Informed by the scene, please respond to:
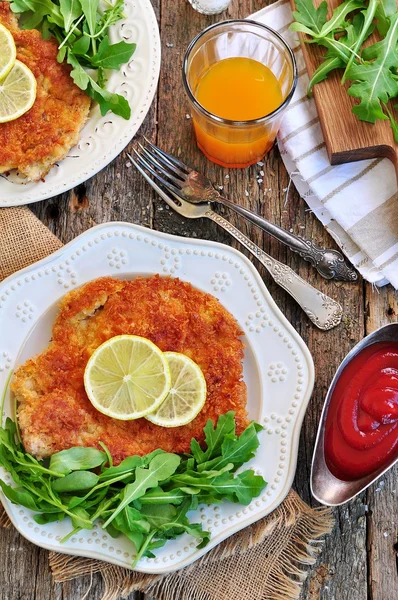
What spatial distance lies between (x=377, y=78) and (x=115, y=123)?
1313 mm

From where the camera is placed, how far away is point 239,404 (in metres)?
3.39

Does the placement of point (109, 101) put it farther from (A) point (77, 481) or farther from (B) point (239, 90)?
(A) point (77, 481)

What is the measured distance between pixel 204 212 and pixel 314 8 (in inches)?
46.1

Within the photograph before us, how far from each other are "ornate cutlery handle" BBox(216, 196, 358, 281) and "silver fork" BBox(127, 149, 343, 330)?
10cm

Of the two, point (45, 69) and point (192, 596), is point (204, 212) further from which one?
point (192, 596)

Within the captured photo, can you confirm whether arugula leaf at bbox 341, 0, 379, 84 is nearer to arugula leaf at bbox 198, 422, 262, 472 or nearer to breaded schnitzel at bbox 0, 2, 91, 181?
breaded schnitzel at bbox 0, 2, 91, 181

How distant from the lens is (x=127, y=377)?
324 cm

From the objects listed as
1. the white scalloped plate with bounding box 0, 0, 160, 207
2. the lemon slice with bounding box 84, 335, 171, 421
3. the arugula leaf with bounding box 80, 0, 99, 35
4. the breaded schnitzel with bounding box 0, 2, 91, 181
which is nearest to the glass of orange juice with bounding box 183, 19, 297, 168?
the white scalloped plate with bounding box 0, 0, 160, 207

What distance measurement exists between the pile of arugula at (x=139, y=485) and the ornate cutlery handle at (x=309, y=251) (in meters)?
0.93

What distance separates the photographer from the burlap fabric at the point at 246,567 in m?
3.39

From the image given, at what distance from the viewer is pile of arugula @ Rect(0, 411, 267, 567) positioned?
3.12m

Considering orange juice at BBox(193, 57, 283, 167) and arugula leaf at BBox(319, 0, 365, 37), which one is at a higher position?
arugula leaf at BBox(319, 0, 365, 37)

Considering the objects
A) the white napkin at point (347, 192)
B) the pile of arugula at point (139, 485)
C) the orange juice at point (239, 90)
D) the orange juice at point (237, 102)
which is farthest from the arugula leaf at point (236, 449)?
the orange juice at point (239, 90)

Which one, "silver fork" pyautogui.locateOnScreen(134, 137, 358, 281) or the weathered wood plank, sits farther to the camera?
Result: "silver fork" pyautogui.locateOnScreen(134, 137, 358, 281)
